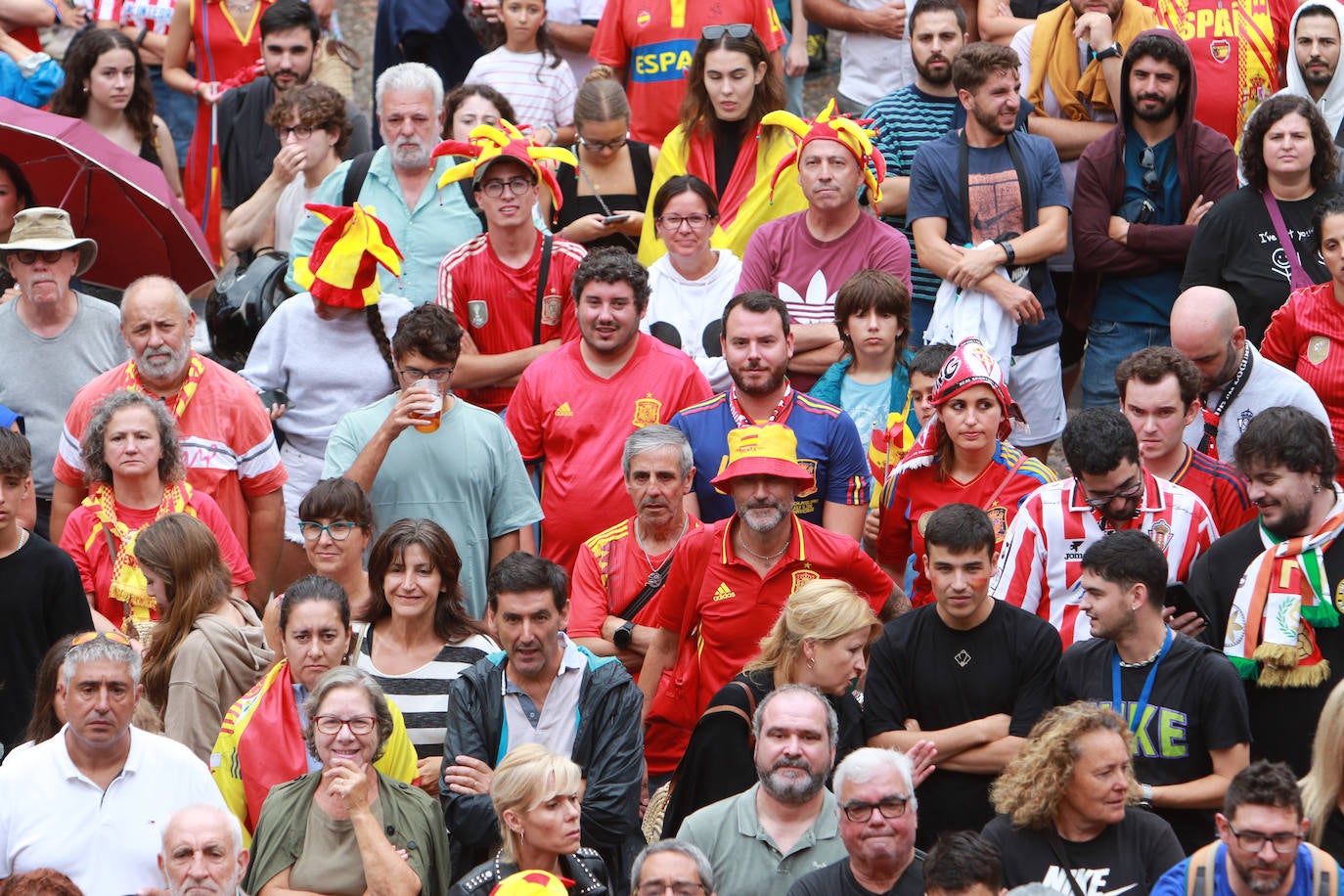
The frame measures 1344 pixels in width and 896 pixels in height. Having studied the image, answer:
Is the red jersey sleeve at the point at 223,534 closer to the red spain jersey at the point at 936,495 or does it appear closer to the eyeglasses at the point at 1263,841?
the red spain jersey at the point at 936,495

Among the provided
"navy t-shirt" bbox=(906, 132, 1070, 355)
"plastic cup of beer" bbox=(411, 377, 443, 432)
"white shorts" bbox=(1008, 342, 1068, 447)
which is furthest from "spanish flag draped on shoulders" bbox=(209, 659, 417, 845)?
"navy t-shirt" bbox=(906, 132, 1070, 355)

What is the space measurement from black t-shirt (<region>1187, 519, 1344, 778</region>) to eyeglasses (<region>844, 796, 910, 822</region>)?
4.49 feet

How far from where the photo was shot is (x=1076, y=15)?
1041cm

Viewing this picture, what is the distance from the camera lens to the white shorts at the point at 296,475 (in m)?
8.76

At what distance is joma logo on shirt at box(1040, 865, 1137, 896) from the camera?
5.96 metres

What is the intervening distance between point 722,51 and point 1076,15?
2039 mm

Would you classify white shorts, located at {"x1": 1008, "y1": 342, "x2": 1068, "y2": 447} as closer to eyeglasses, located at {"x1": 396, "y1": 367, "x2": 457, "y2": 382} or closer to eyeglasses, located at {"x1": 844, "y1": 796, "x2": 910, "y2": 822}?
eyeglasses, located at {"x1": 396, "y1": 367, "x2": 457, "y2": 382}

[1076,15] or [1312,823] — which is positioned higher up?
[1076,15]

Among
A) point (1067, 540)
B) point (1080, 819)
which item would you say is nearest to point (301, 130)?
point (1067, 540)

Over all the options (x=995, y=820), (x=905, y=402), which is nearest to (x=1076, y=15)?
(x=905, y=402)

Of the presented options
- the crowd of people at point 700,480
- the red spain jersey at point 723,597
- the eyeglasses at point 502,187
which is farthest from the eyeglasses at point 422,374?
the red spain jersey at point 723,597

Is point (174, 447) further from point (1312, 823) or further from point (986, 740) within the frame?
point (1312, 823)

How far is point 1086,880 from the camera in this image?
19.6 ft

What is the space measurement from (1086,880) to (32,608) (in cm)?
391
